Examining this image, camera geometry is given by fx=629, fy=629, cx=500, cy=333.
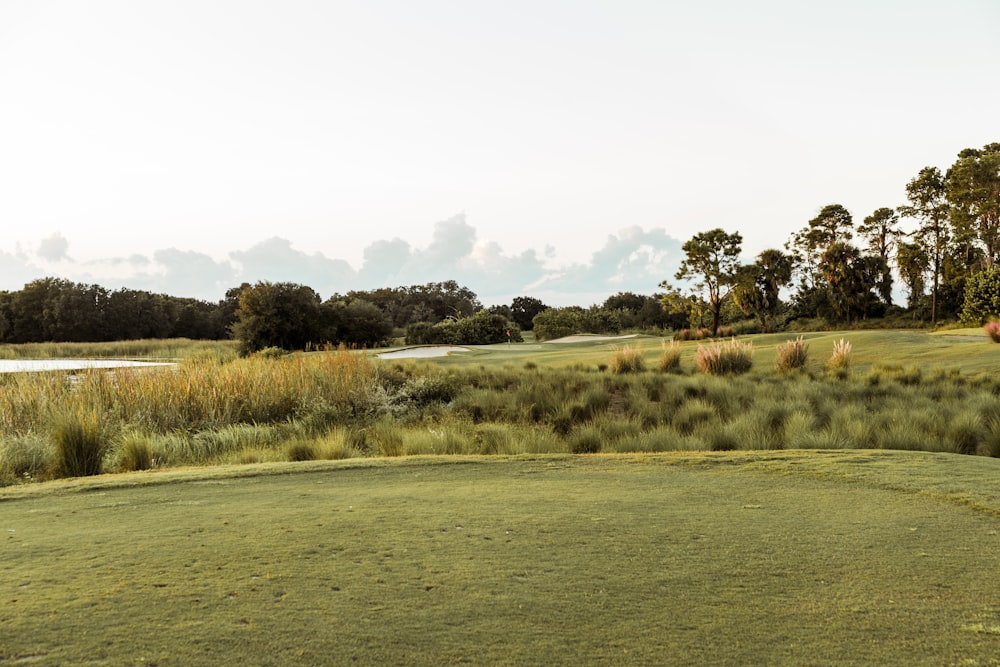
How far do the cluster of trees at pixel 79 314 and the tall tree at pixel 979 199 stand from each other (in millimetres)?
49649

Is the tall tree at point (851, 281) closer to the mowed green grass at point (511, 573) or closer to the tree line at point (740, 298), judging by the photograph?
the tree line at point (740, 298)

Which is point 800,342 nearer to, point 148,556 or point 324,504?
point 324,504

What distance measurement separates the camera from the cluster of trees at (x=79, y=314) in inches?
1902

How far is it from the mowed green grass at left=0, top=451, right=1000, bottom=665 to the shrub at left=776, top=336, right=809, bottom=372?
12687 millimetres

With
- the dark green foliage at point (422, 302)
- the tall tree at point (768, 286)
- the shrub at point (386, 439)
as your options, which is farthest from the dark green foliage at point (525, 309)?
the shrub at point (386, 439)

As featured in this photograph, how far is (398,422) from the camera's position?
10602 mm

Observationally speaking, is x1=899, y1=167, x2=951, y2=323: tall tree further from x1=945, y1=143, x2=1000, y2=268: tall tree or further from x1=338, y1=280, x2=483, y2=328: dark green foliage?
x1=338, y1=280, x2=483, y2=328: dark green foliage

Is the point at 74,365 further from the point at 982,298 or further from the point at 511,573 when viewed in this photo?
the point at 982,298

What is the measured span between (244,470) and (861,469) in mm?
4742

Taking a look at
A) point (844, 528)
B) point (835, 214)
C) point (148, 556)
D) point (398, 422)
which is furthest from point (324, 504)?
point (835, 214)

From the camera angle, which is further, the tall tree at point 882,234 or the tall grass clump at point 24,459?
the tall tree at point 882,234

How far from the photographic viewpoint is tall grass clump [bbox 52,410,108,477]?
6.12 meters

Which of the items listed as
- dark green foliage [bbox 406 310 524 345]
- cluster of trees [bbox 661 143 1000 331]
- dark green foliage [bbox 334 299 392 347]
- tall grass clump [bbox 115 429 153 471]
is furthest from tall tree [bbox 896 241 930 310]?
tall grass clump [bbox 115 429 153 471]

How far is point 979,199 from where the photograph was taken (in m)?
37.4
